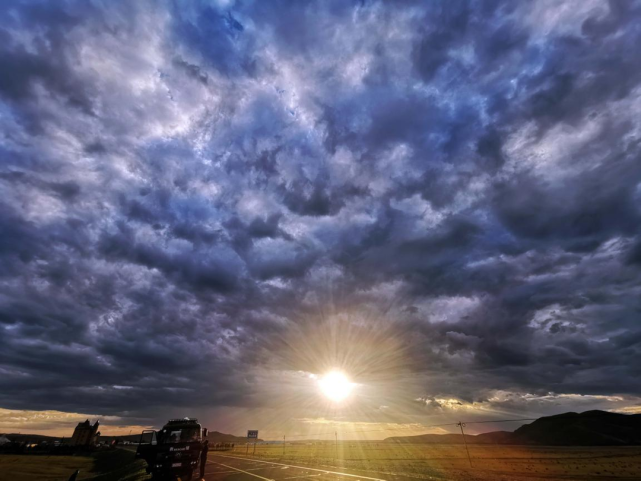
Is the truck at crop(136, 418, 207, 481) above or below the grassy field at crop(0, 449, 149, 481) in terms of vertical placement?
above

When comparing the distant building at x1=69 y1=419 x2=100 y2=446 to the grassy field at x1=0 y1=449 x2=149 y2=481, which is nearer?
the grassy field at x1=0 y1=449 x2=149 y2=481

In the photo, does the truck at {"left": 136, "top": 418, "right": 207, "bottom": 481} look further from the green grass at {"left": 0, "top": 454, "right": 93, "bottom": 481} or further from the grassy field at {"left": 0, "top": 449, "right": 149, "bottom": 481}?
the green grass at {"left": 0, "top": 454, "right": 93, "bottom": 481}

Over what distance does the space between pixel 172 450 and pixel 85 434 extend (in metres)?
192

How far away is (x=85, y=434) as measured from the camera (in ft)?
531

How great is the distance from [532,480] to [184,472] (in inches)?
1440

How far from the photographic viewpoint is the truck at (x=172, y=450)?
23219mm

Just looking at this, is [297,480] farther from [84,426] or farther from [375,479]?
[84,426]

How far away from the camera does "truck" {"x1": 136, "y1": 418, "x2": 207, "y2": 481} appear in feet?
76.2

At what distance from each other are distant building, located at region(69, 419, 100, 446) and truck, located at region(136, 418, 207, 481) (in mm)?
184368

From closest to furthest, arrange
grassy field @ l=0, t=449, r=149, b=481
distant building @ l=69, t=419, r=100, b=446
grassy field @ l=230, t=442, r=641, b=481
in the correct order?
1. grassy field @ l=0, t=449, r=149, b=481
2. grassy field @ l=230, t=442, r=641, b=481
3. distant building @ l=69, t=419, r=100, b=446

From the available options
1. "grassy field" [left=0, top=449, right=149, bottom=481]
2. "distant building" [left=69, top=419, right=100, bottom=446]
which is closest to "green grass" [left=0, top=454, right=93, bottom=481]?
"grassy field" [left=0, top=449, right=149, bottom=481]

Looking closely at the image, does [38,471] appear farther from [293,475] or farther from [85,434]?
[85,434]

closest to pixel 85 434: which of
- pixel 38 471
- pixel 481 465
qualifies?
pixel 38 471

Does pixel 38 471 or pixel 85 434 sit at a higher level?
pixel 85 434
